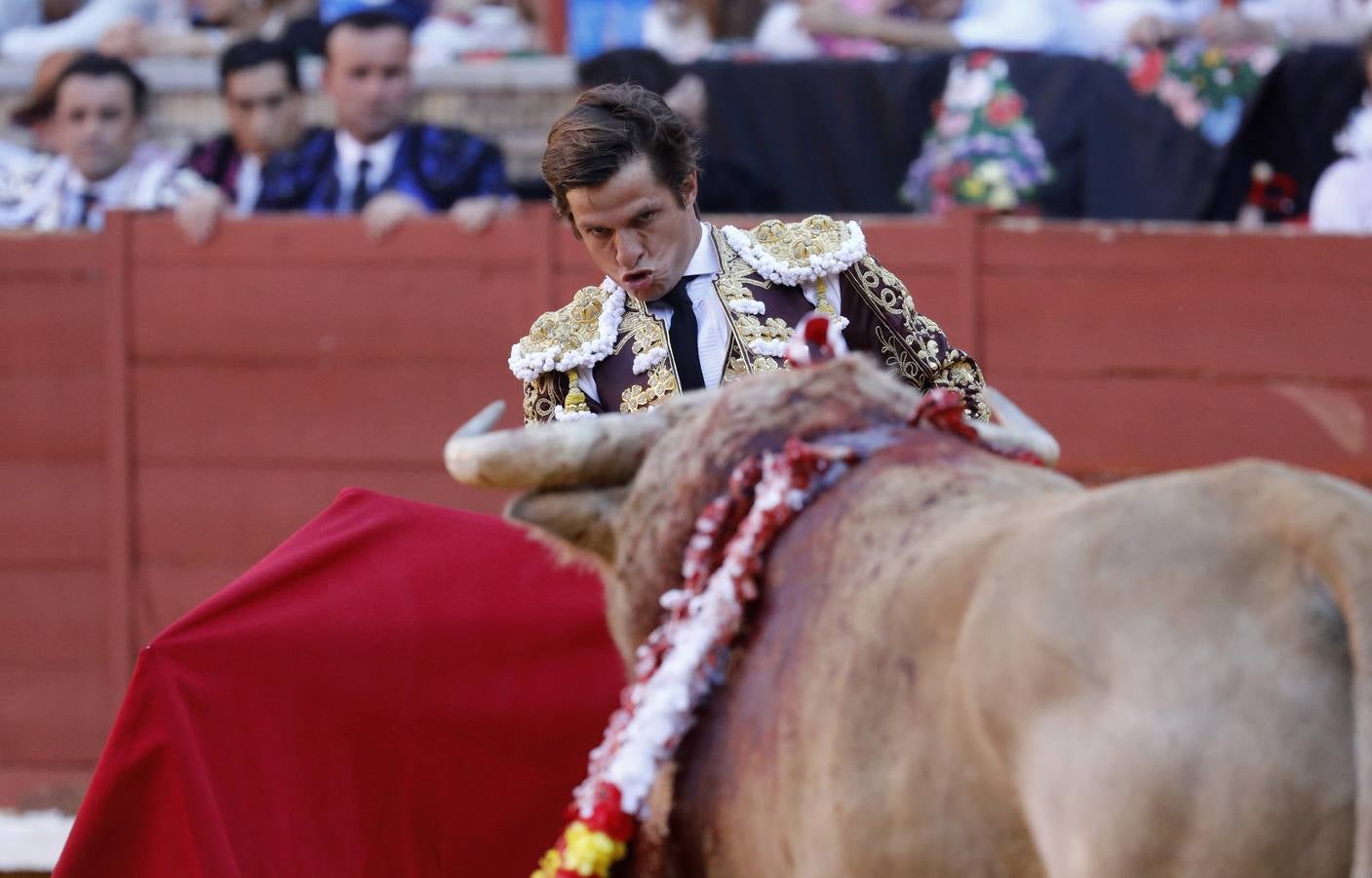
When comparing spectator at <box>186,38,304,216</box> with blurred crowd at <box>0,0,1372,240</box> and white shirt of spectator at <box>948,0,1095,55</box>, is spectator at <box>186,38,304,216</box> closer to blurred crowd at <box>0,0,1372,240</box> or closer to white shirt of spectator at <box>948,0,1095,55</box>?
blurred crowd at <box>0,0,1372,240</box>

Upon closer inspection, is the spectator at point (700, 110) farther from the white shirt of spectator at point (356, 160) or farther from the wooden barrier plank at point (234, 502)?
the wooden barrier plank at point (234, 502)

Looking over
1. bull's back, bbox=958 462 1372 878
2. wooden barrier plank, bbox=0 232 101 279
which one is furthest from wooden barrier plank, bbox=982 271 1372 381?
bull's back, bbox=958 462 1372 878

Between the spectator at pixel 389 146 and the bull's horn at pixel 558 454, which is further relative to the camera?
the spectator at pixel 389 146

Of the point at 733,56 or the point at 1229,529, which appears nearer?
the point at 1229,529

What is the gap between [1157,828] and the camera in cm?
149

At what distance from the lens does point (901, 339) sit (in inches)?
115

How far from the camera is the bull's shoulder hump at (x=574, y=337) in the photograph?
2.97m

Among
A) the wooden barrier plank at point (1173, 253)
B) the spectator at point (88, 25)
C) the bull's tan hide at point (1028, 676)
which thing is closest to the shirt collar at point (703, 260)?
the bull's tan hide at point (1028, 676)

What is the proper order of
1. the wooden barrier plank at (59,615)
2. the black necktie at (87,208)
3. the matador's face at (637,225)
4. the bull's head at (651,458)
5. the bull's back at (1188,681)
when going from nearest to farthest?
1. the bull's back at (1188,681)
2. the bull's head at (651,458)
3. the matador's face at (637,225)
4. the wooden barrier plank at (59,615)
5. the black necktie at (87,208)

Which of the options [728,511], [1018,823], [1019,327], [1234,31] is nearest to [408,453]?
[1019,327]

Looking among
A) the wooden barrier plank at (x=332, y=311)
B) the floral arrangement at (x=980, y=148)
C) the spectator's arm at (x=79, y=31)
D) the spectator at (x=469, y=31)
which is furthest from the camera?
the spectator's arm at (x=79, y=31)

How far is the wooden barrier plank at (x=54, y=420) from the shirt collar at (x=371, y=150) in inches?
44.3

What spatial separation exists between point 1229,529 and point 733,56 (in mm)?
4969

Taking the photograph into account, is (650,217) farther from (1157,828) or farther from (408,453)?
(408,453)
